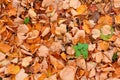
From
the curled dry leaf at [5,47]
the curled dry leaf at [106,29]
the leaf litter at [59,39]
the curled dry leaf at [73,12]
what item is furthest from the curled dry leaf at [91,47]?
the curled dry leaf at [5,47]

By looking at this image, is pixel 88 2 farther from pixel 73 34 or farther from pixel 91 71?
pixel 91 71

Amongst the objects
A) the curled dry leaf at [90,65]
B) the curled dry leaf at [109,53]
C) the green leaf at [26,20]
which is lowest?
the curled dry leaf at [90,65]

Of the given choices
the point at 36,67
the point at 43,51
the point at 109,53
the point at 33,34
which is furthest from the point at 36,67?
the point at 109,53

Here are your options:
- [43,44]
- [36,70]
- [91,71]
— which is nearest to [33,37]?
[43,44]

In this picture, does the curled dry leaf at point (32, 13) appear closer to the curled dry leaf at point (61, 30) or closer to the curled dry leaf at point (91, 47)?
the curled dry leaf at point (61, 30)

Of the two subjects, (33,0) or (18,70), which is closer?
(18,70)
